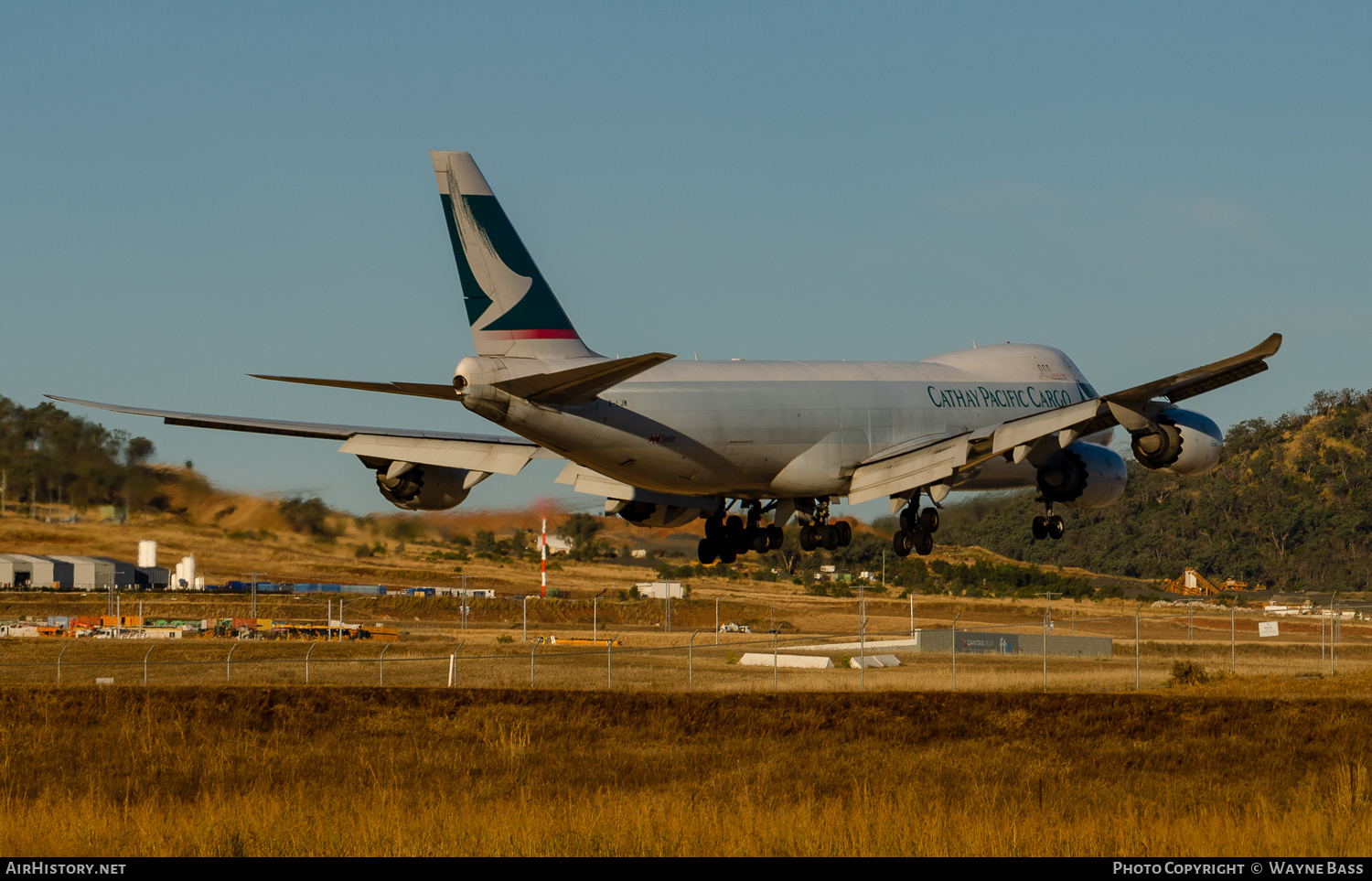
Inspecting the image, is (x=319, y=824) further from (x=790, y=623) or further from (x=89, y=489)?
(x=790, y=623)

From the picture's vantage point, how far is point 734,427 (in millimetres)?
35531

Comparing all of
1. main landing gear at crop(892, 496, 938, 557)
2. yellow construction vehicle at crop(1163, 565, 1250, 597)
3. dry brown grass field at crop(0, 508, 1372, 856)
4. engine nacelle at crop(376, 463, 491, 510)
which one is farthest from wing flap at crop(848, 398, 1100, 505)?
yellow construction vehicle at crop(1163, 565, 1250, 597)

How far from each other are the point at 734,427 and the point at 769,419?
1.10 meters

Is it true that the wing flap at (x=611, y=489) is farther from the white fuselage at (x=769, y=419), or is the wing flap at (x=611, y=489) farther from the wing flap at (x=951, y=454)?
the wing flap at (x=951, y=454)

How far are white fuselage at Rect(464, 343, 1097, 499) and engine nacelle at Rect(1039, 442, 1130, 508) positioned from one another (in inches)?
70.0

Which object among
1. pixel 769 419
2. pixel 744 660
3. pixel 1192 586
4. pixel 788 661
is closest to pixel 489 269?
pixel 769 419

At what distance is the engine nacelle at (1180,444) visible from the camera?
116 ft

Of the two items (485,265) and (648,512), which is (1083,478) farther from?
(485,265)

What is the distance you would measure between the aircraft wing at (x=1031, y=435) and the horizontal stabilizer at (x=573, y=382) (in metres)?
8.24

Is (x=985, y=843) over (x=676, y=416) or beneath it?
beneath
